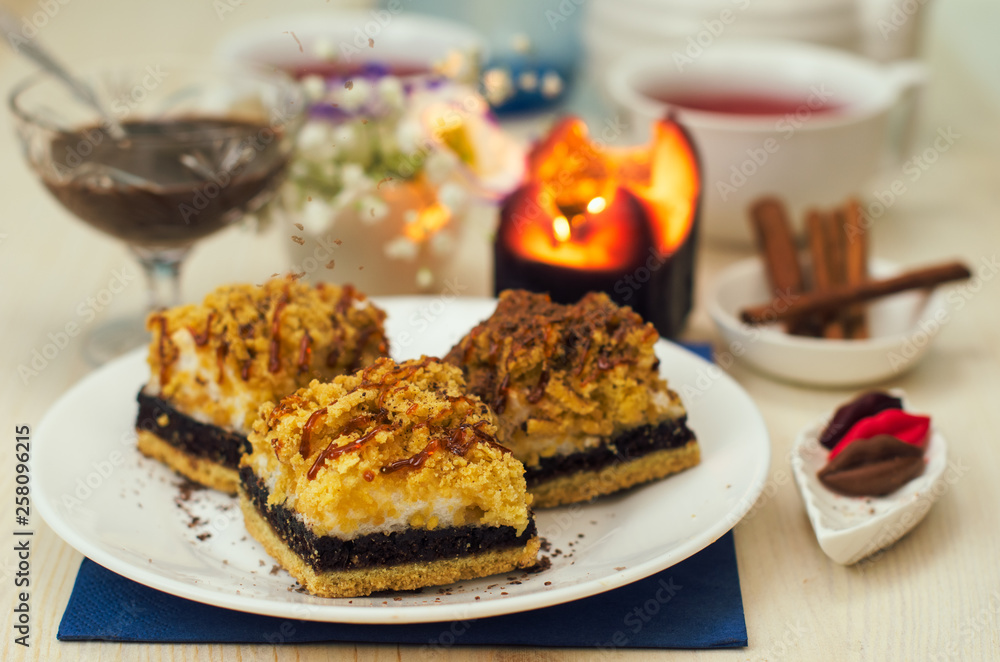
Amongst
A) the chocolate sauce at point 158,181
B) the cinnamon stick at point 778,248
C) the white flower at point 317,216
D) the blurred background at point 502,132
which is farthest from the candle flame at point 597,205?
the chocolate sauce at point 158,181

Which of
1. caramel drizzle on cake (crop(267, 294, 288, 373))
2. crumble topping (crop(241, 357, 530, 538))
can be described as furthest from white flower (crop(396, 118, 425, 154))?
crumble topping (crop(241, 357, 530, 538))

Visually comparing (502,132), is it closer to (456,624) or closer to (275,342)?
(275,342)

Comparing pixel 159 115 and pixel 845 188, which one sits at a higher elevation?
pixel 159 115

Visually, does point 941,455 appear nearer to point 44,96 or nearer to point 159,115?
point 159,115

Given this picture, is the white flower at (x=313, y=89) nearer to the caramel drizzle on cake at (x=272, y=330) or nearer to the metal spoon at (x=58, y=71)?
the metal spoon at (x=58, y=71)

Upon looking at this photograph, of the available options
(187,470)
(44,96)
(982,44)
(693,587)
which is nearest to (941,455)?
(693,587)

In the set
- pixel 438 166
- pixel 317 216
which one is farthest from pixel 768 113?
pixel 317 216

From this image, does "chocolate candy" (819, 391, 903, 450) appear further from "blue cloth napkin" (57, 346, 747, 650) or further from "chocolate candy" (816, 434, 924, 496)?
"blue cloth napkin" (57, 346, 747, 650)
